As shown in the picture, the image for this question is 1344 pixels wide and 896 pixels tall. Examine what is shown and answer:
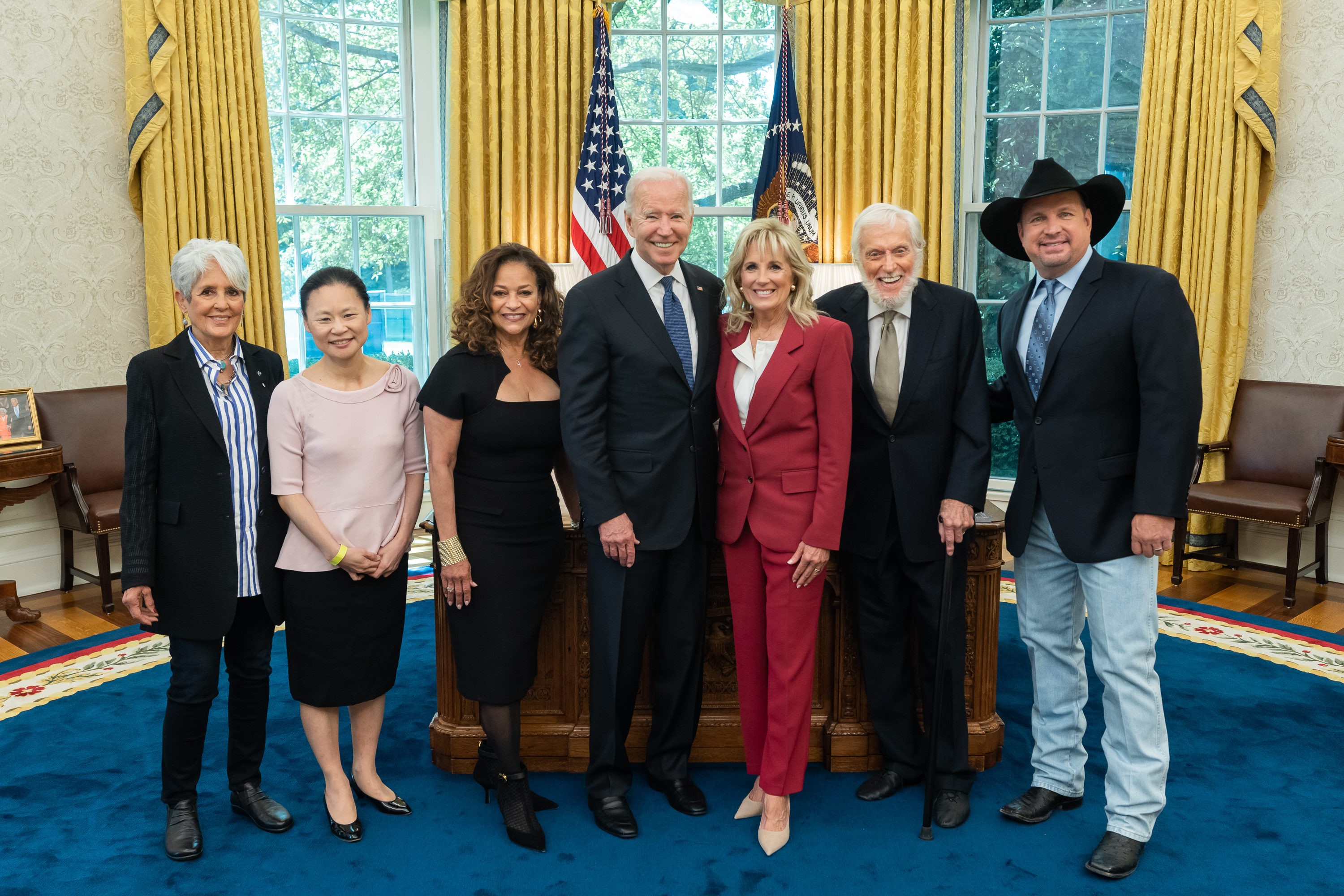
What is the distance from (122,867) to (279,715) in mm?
905

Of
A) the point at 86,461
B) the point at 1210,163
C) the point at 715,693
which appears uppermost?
the point at 1210,163

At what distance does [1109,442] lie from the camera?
2260 millimetres

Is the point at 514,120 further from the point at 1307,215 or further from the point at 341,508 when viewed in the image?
the point at 1307,215

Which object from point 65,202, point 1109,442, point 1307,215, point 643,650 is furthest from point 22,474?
point 1307,215

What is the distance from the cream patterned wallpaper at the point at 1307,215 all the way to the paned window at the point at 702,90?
2.80 meters

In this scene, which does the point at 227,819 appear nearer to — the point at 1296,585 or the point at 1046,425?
the point at 1046,425

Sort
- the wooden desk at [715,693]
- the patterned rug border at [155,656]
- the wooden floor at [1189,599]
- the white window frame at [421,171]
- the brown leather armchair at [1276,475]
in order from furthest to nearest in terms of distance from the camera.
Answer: the white window frame at [421,171] → the brown leather armchair at [1276,475] → the wooden floor at [1189,599] → the patterned rug border at [155,656] → the wooden desk at [715,693]

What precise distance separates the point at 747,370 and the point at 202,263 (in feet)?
4.35

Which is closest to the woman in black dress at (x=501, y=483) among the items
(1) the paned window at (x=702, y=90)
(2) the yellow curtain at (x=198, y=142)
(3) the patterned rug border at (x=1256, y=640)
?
(3) the patterned rug border at (x=1256, y=640)

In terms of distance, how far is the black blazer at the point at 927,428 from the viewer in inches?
95.9

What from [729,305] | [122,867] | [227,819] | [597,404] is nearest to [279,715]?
[227,819]

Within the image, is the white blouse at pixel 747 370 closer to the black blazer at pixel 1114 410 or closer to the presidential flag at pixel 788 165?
the black blazer at pixel 1114 410

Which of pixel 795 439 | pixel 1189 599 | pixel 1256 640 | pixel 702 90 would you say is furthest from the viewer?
pixel 702 90

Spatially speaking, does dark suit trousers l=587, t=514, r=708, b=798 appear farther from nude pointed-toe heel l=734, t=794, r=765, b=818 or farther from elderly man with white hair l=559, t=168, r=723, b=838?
nude pointed-toe heel l=734, t=794, r=765, b=818
